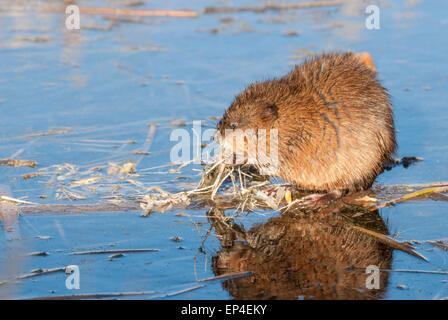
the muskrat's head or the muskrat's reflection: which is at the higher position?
the muskrat's head

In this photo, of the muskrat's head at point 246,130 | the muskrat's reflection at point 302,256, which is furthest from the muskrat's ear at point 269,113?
the muskrat's reflection at point 302,256

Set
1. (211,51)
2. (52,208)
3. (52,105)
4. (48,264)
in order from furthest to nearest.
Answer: (211,51)
(52,105)
(52,208)
(48,264)

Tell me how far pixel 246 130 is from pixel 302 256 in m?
1.25

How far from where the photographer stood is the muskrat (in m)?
4.41

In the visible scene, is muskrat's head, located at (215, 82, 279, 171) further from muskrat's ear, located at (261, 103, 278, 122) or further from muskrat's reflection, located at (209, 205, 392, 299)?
muskrat's reflection, located at (209, 205, 392, 299)

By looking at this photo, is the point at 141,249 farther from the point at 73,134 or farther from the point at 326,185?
the point at 73,134

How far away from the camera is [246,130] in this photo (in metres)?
4.55

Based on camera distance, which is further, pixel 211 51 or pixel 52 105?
pixel 211 51

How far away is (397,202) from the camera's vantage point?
4367mm

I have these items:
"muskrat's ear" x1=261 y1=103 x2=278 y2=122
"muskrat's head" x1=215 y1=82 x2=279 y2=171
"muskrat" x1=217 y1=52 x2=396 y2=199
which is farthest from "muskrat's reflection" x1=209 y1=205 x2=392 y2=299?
"muskrat's ear" x1=261 y1=103 x2=278 y2=122

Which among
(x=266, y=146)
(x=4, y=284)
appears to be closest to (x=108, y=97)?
(x=266, y=146)

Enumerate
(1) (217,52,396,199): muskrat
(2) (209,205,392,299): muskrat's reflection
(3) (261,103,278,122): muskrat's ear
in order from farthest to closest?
(3) (261,103,278,122): muskrat's ear, (1) (217,52,396,199): muskrat, (2) (209,205,392,299): muskrat's reflection

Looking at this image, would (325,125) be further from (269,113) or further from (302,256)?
(302,256)
